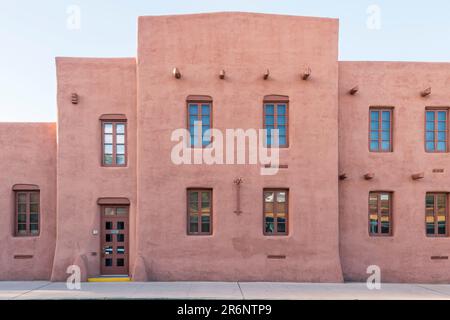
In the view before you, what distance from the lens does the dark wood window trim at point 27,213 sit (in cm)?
1154

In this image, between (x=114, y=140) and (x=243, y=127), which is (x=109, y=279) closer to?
(x=114, y=140)

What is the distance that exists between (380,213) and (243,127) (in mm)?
5821

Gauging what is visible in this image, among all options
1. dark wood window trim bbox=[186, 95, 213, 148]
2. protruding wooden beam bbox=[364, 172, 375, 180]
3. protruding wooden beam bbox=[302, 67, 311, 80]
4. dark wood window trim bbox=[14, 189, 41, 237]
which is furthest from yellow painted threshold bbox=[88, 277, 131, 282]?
protruding wooden beam bbox=[302, 67, 311, 80]

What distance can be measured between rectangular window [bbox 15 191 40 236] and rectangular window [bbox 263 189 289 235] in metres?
8.18

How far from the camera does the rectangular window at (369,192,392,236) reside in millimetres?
11531

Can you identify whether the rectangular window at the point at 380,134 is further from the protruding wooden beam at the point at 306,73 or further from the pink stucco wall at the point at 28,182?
the pink stucco wall at the point at 28,182

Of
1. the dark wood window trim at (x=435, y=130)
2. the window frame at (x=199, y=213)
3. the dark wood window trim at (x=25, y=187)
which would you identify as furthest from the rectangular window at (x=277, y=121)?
the dark wood window trim at (x=25, y=187)

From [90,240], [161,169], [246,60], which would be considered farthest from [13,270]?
[246,60]

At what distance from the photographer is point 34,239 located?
11.4m

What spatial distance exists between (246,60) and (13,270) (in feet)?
35.7

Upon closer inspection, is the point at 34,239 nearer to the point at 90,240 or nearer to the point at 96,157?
the point at 90,240

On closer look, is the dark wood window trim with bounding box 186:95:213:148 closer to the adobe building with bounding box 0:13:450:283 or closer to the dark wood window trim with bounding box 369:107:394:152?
the adobe building with bounding box 0:13:450:283
